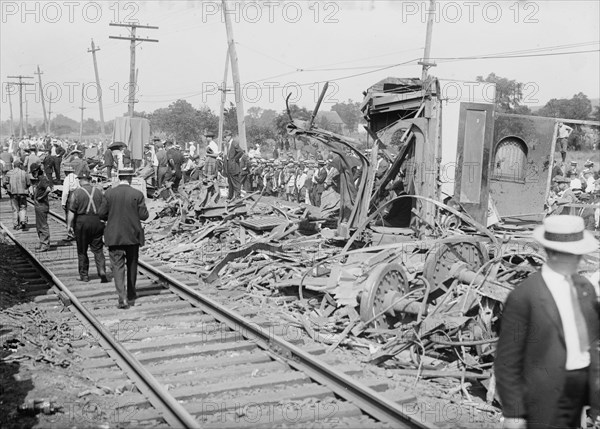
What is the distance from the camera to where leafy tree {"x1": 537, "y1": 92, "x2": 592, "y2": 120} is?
136ft

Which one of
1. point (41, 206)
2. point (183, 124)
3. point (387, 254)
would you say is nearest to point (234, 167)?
point (41, 206)

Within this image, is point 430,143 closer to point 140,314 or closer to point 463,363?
point 463,363

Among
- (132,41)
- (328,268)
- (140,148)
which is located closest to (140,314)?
(328,268)

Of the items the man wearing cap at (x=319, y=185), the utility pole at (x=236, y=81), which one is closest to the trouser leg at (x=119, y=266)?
the man wearing cap at (x=319, y=185)

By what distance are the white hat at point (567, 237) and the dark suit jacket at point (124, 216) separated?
697 centimetres

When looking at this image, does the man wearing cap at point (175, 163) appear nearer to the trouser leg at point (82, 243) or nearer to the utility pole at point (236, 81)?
the utility pole at point (236, 81)

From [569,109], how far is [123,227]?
4001 cm

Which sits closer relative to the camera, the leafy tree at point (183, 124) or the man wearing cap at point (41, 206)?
the man wearing cap at point (41, 206)

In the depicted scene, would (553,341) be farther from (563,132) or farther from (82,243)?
(563,132)

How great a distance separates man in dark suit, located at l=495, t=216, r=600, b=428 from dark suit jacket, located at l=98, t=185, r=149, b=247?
6864 millimetres

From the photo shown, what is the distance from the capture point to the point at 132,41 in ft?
136

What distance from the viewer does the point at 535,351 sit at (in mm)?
3777

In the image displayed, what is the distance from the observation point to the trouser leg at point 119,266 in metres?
9.78

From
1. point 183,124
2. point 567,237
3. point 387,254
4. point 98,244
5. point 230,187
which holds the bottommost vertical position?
point 98,244
